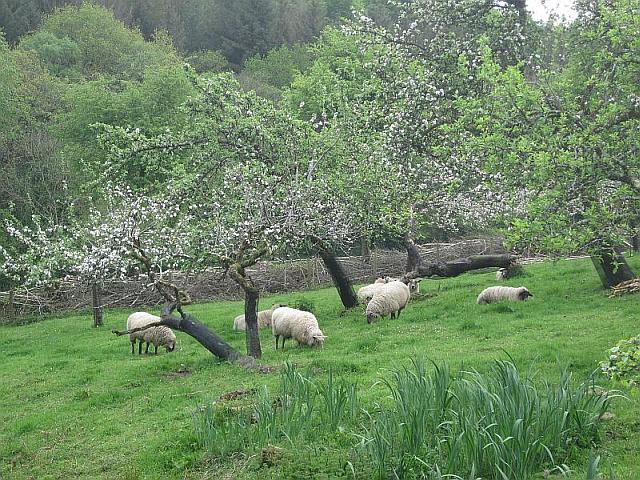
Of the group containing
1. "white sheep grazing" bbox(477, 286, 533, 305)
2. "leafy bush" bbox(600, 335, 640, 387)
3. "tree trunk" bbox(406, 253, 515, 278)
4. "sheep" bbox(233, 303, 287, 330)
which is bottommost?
"sheep" bbox(233, 303, 287, 330)

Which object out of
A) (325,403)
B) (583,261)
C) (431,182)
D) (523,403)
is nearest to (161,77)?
(431,182)

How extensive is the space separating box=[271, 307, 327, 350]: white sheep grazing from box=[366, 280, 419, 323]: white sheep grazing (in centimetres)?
280

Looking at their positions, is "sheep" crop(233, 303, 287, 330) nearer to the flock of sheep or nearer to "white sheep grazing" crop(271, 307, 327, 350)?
the flock of sheep

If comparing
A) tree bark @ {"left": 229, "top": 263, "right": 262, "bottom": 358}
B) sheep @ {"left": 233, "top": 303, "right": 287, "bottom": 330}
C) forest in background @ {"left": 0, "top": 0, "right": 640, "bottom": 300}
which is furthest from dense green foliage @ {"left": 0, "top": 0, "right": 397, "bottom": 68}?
tree bark @ {"left": 229, "top": 263, "right": 262, "bottom": 358}

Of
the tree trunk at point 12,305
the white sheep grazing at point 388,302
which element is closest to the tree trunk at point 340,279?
the white sheep grazing at point 388,302

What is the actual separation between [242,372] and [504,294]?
29.2ft

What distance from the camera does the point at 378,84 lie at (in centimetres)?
1736

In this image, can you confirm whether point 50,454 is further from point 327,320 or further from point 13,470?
point 327,320

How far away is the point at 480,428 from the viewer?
7.13 metres

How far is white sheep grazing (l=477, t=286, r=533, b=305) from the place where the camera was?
1945 cm

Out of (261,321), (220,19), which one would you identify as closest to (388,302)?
(261,321)

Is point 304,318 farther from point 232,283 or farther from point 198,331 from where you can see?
point 232,283

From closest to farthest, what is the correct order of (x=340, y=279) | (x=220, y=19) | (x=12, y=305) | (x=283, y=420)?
(x=283, y=420)
(x=340, y=279)
(x=12, y=305)
(x=220, y=19)

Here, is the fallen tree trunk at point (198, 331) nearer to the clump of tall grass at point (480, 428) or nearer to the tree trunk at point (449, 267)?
the tree trunk at point (449, 267)
